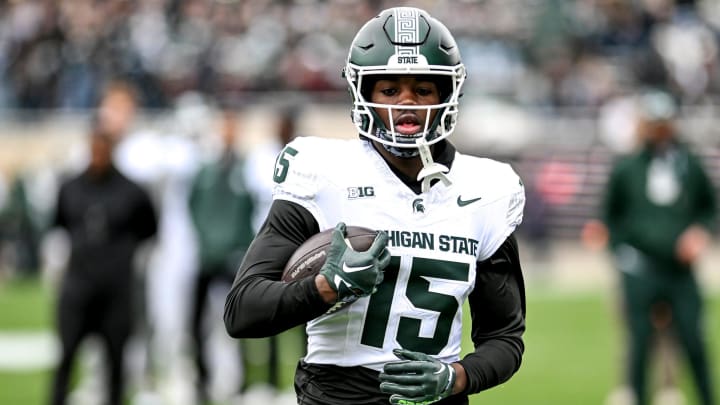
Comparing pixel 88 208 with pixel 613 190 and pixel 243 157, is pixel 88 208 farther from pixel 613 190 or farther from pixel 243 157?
pixel 613 190

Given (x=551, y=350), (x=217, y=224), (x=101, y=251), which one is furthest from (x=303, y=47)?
(x=101, y=251)

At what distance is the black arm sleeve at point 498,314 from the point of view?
11.1ft

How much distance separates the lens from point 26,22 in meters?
20.0

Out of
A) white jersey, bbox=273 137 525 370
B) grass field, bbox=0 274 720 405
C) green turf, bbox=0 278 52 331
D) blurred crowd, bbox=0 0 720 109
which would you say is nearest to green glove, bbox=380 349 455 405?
white jersey, bbox=273 137 525 370

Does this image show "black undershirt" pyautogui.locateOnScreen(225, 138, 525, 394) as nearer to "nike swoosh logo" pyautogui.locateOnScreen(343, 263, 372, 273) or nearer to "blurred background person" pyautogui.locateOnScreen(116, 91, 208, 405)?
"nike swoosh logo" pyautogui.locateOnScreen(343, 263, 372, 273)

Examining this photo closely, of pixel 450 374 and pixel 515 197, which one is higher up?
pixel 515 197

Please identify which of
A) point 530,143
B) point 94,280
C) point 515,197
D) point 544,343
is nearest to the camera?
point 515,197

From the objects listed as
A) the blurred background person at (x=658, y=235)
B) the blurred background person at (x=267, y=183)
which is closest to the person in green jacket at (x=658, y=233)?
the blurred background person at (x=658, y=235)

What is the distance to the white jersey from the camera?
327cm

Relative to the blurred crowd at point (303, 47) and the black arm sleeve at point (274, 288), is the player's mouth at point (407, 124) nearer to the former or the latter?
the black arm sleeve at point (274, 288)

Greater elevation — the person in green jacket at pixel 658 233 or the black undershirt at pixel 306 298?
the black undershirt at pixel 306 298

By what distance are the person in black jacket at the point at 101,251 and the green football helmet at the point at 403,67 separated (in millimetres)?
4393

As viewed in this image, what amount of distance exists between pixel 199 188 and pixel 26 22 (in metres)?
12.3

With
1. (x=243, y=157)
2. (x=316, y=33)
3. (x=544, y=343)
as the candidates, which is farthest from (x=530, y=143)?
(x=243, y=157)
